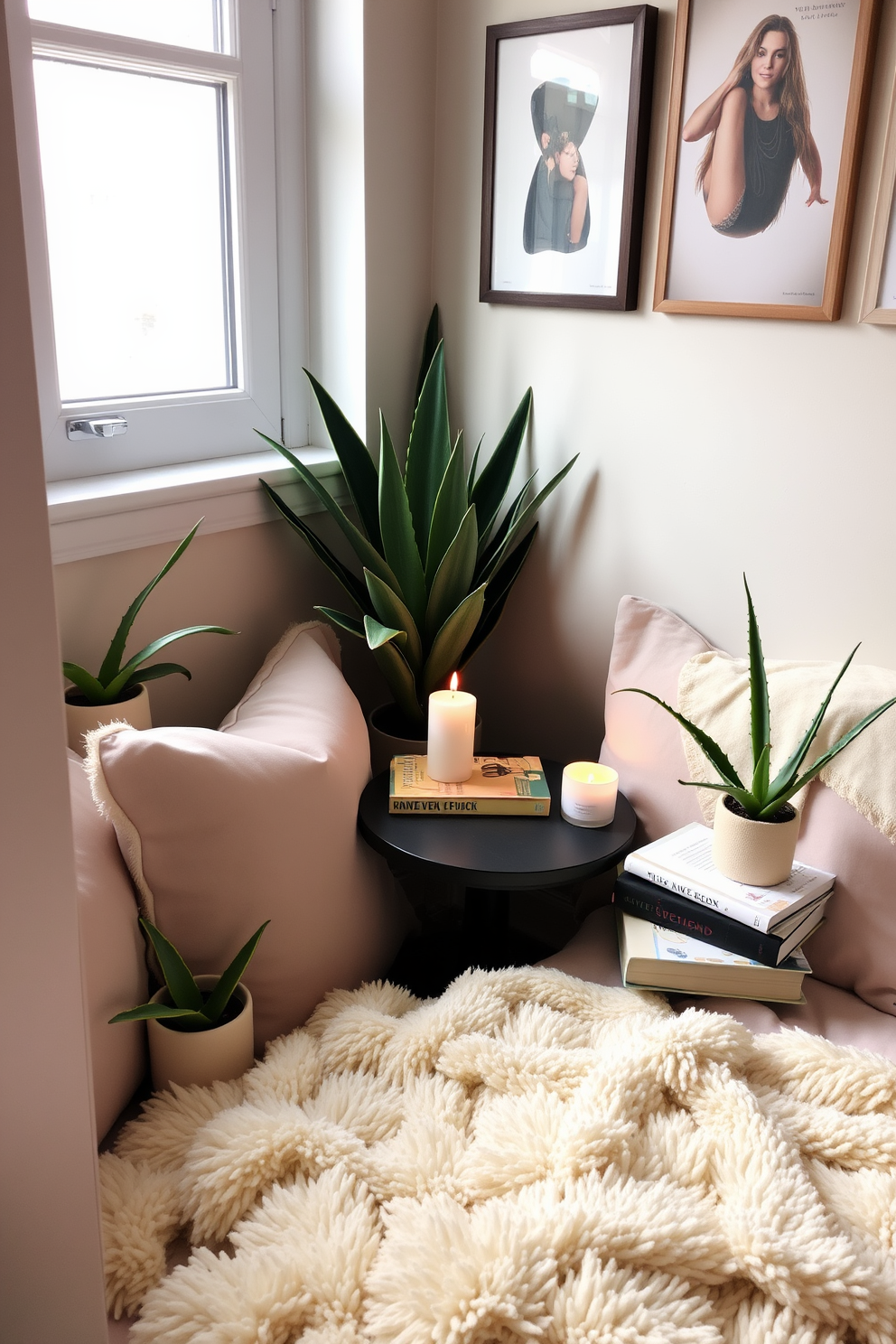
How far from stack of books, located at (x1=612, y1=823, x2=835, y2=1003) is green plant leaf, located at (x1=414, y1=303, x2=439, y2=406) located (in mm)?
1006

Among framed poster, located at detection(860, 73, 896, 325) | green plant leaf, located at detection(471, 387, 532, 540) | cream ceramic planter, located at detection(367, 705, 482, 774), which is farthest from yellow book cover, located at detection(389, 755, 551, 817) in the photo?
framed poster, located at detection(860, 73, 896, 325)

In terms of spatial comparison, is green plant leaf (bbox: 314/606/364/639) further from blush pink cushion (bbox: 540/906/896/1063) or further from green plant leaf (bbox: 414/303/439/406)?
blush pink cushion (bbox: 540/906/896/1063)

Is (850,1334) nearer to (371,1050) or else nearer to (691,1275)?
(691,1275)

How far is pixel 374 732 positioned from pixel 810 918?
0.78 meters

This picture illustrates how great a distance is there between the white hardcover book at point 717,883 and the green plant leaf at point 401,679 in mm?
A: 490

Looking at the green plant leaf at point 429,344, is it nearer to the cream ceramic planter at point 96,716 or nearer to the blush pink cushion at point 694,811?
the blush pink cushion at point 694,811

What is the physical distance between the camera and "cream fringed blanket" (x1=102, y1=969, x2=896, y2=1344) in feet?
2.95

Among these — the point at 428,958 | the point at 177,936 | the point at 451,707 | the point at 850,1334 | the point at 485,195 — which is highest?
the point at 485,195

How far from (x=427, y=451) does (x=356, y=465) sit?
123 mm

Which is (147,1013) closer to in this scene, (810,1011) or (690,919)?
(690,919)

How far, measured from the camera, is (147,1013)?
113cm

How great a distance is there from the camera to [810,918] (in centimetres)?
133

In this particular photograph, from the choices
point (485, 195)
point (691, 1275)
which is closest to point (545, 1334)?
point (691, 1275)

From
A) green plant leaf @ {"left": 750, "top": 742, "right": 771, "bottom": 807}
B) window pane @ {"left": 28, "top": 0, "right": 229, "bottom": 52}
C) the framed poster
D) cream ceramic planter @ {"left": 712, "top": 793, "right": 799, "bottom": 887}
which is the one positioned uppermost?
window pane @ {"left": 28, "top": 0, "right": 229, "bottom": 52}
